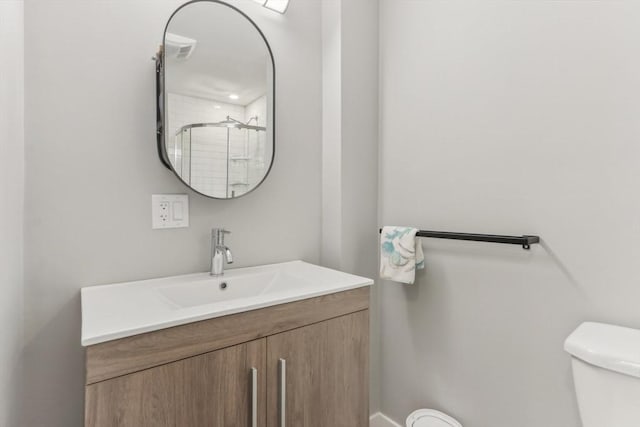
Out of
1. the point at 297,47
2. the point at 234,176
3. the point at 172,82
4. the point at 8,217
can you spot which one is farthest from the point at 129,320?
the point at 297,47

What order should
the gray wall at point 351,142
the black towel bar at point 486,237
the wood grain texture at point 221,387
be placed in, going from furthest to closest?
the gray wall at point 351,142 → the black towel bar at point 486,237 → the wood grain texture at point 221,387

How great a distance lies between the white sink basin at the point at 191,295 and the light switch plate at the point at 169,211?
193mm

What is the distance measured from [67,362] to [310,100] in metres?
1.32

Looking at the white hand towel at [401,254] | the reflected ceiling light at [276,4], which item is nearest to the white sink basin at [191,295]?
the white hand towel at [401,254]

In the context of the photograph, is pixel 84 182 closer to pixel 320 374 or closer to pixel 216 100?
pixel 216 100

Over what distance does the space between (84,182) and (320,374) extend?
94cm

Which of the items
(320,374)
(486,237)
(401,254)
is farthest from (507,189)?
(320,374)

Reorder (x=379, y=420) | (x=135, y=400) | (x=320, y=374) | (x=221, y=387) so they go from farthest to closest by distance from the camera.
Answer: (x=379, y=420), (x=320, y=374), (x=221, y=387), (x=135, y=400)

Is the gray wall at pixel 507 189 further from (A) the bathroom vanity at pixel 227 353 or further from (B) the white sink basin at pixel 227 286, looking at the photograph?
(B) the white sink basin at pixel 227 286

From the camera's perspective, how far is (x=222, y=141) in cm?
122

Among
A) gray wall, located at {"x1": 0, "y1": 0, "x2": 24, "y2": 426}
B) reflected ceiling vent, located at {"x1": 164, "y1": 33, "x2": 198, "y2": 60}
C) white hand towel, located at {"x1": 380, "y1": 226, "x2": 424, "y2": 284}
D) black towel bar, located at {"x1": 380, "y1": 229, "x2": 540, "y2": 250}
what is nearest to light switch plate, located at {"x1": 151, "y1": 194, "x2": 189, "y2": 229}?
gray wall, located at {"x1": 0, "y1": 0, "x2": 24, "y2": 426}

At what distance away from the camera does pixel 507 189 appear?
111 centimetres

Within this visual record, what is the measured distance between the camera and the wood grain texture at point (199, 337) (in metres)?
0.66

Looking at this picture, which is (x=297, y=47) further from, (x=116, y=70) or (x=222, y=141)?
(x=116, y=70)
